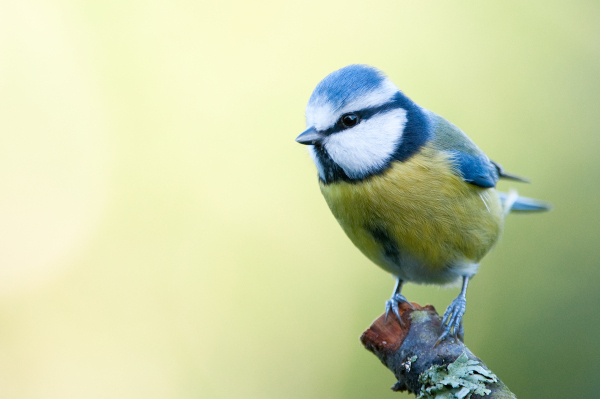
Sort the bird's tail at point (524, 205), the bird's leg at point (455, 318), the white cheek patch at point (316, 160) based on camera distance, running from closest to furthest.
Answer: the bird's leg at point (455, 318), the white cheek patch at point (316, 160), the bird's tail at point (524, 205)

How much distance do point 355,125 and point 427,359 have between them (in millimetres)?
803

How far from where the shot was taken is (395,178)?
1.90 meters

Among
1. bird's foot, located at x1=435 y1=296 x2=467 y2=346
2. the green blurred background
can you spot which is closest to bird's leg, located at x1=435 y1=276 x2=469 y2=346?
bird's foot, located at x1=435 y1=296 x2=467 y2=346

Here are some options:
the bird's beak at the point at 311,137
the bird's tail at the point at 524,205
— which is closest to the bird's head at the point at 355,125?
the bird's beak at the point at 311,137

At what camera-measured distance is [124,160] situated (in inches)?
155

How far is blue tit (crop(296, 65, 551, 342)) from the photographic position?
1.87 meters

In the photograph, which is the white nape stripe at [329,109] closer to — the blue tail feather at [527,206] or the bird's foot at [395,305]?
the bird's foot at [395,305]

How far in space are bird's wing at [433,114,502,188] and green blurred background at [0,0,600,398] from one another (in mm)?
1347

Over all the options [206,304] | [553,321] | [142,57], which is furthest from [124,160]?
[553,321]

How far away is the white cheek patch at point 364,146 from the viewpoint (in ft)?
6.17

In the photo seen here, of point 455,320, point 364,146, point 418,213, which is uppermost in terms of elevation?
point 364,146

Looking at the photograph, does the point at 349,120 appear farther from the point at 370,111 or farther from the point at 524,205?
the point at 524,205

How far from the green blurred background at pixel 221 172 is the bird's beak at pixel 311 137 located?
→ 5.98 feet

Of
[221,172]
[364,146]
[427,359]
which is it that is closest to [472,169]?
[364,146]
